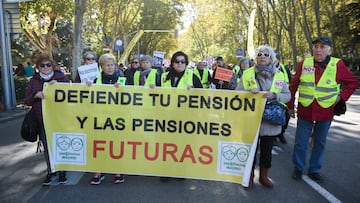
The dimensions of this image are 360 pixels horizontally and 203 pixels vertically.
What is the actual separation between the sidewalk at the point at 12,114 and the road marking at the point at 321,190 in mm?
8981

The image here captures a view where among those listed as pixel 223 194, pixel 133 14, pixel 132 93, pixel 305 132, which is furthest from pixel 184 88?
pixel 133 14

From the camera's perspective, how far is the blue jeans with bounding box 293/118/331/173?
5.28 m

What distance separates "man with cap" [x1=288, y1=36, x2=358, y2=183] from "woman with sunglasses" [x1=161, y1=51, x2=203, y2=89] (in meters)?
1.43

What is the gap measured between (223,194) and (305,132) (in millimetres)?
1494

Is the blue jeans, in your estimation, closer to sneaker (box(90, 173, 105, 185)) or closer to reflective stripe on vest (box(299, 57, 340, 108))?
reflective stripe on vest (box(299, 57, 340, 108))

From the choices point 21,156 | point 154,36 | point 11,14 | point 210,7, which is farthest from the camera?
point 154,36

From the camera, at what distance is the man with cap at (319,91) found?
16.7 ft

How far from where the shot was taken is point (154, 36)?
57844 mm

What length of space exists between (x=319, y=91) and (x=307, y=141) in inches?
28.6

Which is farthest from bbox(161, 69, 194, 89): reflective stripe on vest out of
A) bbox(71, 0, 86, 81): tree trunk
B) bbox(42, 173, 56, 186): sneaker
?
bbox(71, 0, 86, 81): tree trunk

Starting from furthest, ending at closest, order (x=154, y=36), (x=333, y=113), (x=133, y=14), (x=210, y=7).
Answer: (x=154, y=36) → (x=210, y=7) → (x=133, y=14) → (x=333, y=113)

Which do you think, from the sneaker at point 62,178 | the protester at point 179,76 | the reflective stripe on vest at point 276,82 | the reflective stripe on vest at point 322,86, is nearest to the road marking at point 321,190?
the reflective stripe on vest at point 322,86

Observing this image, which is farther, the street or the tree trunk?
the tree trunk

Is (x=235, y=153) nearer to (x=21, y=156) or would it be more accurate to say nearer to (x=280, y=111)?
(x=280, y=111)
